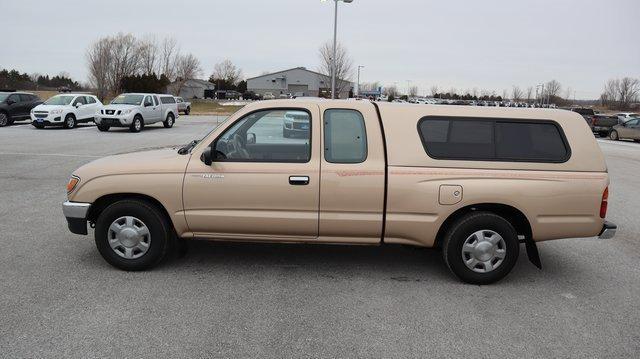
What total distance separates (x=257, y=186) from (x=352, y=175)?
0.88 meters

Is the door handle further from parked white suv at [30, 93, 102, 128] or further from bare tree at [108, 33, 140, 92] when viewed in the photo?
bare tree at [108, 33, 140, 92]

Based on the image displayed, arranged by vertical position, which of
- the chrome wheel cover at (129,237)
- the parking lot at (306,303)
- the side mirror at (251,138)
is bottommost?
the parking lot at (306,303)

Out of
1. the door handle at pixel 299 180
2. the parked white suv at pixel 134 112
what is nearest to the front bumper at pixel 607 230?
the door handle at pixel 299 180

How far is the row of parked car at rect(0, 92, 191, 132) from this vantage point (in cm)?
2266

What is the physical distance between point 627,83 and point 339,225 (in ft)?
393

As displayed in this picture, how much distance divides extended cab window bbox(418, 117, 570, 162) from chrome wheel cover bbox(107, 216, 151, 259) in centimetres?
283

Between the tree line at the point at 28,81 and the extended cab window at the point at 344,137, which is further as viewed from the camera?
the tree line at the point at 28,81

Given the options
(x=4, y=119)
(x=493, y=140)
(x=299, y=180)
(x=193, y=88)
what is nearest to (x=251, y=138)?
(x=299, y=180)

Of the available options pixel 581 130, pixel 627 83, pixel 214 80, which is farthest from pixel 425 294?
pixel 214 80

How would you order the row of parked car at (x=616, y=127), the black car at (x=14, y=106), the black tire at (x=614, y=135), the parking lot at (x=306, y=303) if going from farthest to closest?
1. the black tire at (x=614, y=135)
2. the row of parked car at (x=616, y=127)
3. the black car at (x=14, y=106)
4. the parking lot at (x=306, y=303)

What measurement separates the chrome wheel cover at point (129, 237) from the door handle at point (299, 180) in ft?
4.90

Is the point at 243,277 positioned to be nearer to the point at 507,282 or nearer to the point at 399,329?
the point at 399,329

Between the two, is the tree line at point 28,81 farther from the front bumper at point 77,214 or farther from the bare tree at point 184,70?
the front bumper at point 77,214

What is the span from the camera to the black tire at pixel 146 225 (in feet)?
16.0
